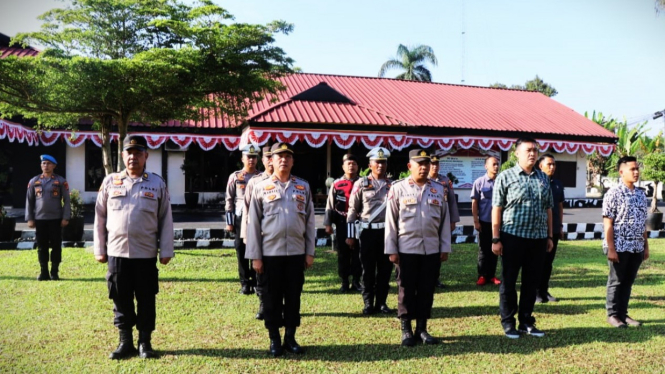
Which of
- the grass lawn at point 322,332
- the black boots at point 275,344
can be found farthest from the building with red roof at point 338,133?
the black boots at point 275,344

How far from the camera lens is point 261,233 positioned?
452 centimetres

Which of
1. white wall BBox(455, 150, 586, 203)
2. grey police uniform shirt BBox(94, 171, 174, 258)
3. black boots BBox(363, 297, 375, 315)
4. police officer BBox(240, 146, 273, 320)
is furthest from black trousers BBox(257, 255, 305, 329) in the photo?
white wall BBox(455, 150, 586, 203)

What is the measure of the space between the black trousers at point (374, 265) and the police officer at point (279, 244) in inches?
54.9

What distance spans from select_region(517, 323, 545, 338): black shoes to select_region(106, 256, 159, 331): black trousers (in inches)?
142

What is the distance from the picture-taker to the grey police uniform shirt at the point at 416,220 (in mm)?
4762

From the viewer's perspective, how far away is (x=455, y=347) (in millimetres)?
4594

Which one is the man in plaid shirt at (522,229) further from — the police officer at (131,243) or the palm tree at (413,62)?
the palm tree at (413,62)

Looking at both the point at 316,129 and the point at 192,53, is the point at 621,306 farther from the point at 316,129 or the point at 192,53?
the point at 316,129

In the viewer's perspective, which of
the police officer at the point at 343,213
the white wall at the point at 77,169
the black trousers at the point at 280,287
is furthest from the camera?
the white wall at the point at 77,169

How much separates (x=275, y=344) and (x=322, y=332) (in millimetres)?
761

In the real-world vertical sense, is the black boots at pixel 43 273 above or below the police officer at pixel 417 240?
below

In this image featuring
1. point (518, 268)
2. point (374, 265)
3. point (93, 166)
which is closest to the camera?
point (518, 268)

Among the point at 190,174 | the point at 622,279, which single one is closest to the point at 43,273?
the point at 622,279

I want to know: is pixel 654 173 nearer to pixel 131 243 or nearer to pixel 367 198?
pixel 367 198
